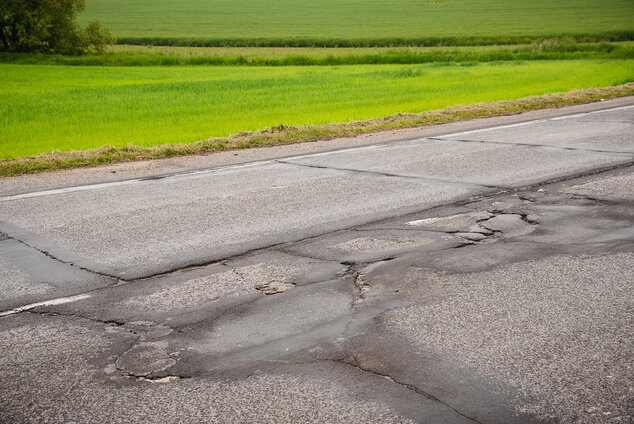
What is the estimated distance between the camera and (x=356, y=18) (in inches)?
3027

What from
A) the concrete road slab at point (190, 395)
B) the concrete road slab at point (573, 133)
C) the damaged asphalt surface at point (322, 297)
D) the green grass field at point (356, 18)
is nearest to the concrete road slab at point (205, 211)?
the damaged asphalt surface at point (322, 297)

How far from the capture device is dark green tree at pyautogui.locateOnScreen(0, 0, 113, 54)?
51.8m

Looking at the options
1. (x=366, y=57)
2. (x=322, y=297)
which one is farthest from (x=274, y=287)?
(x=366, y=57)

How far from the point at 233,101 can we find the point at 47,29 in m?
37.2

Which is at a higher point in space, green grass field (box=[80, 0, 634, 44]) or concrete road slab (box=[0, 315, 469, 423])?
green grass field (box=[80, 0, 634, 44])

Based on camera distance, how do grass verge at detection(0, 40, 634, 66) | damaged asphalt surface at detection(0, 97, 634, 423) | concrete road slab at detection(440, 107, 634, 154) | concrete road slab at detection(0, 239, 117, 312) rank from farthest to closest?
1. grass verge at detection(0, 40, 634, 66)
2. concrete road slab at detection(440, 107, 634, 154)
3. concrete road slab at detection(0, 239, 117, 312)
4. damaged asphalt surface at detection(0, 97, 634, 423)

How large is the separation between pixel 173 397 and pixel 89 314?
4.63 feet

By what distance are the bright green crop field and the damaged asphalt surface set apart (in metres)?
5.84

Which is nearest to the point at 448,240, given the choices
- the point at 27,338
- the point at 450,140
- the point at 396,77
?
the point at 27,338

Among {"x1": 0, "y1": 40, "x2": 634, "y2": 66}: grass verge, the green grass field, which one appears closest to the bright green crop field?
{"x1": 0, "y1": 40, "x2": 634, "y2": 66}: grass verge

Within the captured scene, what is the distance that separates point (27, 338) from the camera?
454 cm

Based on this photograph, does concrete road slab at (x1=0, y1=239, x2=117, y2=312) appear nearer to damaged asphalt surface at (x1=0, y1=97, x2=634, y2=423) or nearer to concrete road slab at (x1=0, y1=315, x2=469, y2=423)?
damaged asphalt surface at (x1=0, y1=97, x2=634, y2=423)

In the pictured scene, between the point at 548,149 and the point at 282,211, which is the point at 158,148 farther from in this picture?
the point at 548,149

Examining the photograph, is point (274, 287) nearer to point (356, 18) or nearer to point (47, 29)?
point (47, 29)
